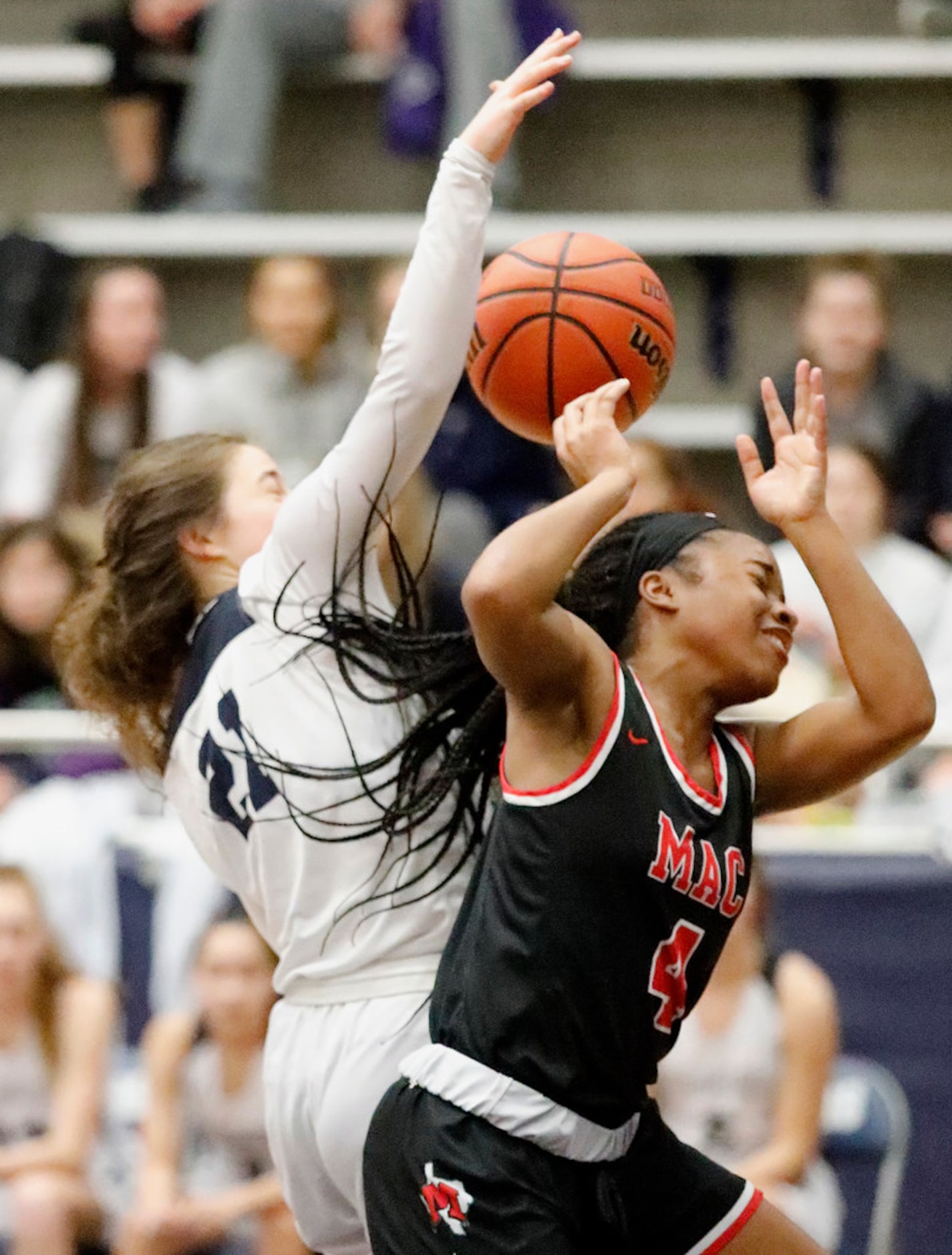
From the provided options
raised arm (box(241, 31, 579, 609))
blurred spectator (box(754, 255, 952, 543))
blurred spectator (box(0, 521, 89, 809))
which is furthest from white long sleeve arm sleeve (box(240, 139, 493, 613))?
blurred spectator (box(754, 255, 952, 543))

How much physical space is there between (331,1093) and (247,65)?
5.96 metres

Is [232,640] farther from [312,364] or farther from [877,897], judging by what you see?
[312,364]

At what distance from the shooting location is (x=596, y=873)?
8.93 feet

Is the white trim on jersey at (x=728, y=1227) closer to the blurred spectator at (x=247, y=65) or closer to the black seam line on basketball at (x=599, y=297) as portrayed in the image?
the black seam line on basketball at (x=599, y=297)

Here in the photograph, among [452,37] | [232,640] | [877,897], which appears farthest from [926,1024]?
[452,37]

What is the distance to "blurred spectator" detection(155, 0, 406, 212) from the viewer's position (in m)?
8.03

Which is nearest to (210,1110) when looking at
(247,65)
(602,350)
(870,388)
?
(602,350)

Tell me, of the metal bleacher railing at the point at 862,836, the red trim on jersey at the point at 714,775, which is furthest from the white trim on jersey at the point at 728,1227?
the metal bleacher railing at the point at 862,836

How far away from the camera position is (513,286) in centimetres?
338

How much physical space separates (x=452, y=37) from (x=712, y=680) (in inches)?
213

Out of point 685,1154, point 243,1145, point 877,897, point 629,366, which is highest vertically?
point 629,366

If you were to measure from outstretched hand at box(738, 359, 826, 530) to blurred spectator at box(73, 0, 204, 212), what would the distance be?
560cm

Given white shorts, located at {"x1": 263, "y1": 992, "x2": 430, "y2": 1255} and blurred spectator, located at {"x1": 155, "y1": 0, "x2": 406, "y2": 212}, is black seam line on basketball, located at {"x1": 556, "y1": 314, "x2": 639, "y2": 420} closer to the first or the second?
white shorts, located at {"x1": 263, "y1": 992, "x2": 430, "y2": 1255}

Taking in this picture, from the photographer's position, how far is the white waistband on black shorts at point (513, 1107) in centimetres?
274
